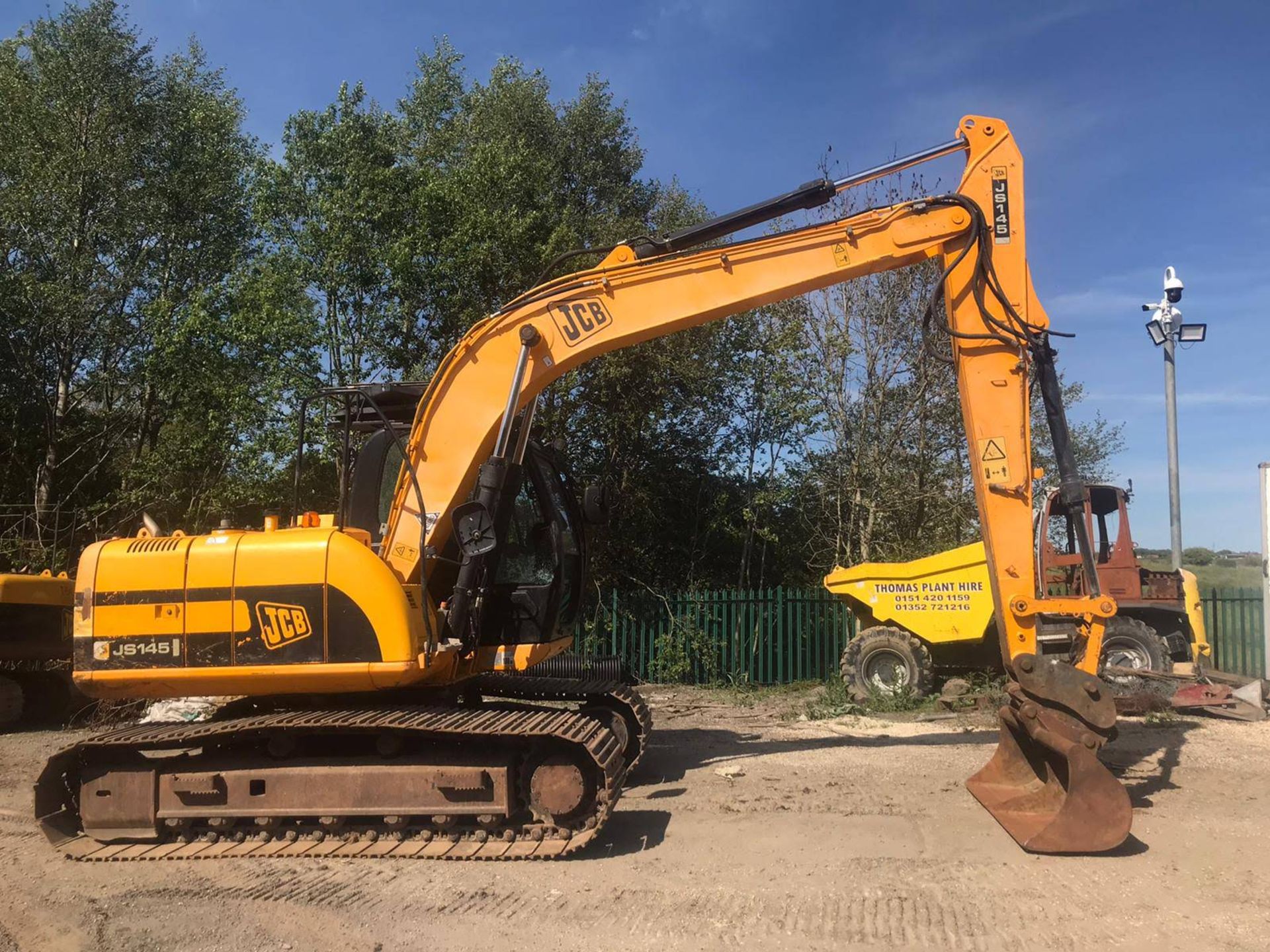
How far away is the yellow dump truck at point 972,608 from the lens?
1137 centimetres

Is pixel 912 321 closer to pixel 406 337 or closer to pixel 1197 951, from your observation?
pixel 406 337

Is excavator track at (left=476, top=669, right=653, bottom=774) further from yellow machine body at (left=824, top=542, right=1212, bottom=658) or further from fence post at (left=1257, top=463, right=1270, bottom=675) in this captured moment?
fence post at (left=1257, top=463, right=1270, bottom=675)

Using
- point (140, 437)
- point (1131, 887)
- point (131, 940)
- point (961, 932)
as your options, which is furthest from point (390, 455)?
point (140, 437)

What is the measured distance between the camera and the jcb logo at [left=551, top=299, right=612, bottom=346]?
6730 millimetres

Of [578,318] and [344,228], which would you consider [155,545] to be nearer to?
[578,318]

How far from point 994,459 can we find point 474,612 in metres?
3.59

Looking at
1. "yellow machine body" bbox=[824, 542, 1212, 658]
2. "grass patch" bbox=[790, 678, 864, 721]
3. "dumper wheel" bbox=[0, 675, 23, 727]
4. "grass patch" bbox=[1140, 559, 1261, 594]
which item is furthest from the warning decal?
"dumper wheel" bbox=[0, 675, 23, 727]

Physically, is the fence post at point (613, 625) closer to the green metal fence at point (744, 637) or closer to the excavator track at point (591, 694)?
the green metal fence at point (744, 637)

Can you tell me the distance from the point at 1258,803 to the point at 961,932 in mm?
3571

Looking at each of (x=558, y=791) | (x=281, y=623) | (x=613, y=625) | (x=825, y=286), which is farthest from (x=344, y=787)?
(x=613, y=625)

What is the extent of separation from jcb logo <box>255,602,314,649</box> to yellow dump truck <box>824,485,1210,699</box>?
25.1 ft

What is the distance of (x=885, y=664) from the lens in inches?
470

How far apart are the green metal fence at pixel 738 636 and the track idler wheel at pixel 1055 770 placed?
7.67 m

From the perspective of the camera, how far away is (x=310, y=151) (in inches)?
614
